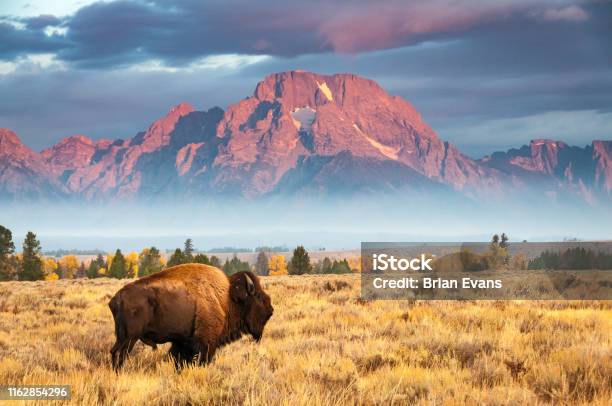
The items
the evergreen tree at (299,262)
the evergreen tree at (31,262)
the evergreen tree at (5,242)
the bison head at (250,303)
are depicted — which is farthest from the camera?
the evergreen tree at (299,262)

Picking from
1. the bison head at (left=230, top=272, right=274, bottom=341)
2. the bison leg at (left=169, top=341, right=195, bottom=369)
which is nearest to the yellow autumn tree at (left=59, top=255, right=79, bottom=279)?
the bison leg at (left=169, top=341, right=195, bottom=369)

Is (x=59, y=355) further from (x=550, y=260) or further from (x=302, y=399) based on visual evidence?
(x=550, y=260)

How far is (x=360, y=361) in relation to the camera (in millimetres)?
10141

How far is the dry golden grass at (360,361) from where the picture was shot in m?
7.62

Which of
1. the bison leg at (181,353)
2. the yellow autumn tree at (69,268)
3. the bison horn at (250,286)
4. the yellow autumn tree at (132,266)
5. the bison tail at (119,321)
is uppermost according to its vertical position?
the bison horn at (250,286)

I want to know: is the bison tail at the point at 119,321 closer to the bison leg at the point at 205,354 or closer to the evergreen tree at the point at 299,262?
the bison leg at the point at 205,354

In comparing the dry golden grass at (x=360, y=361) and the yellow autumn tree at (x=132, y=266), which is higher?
the dry golden grass at (x=360, y=361)

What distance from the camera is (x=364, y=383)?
823cm

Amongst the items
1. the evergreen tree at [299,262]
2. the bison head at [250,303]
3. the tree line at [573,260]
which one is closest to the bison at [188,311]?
the bison head at [250,303]

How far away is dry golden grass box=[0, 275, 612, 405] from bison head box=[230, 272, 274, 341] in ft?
1.57

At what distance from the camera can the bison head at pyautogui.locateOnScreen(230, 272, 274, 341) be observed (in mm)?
10873

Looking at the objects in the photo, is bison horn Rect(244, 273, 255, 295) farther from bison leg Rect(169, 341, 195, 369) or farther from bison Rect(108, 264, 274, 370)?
bison leg Rect(169, 341, 195, 369)

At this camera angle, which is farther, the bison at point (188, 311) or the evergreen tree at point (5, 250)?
the evergreen tree at point (5, 250)

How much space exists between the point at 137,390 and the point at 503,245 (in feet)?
81.8
